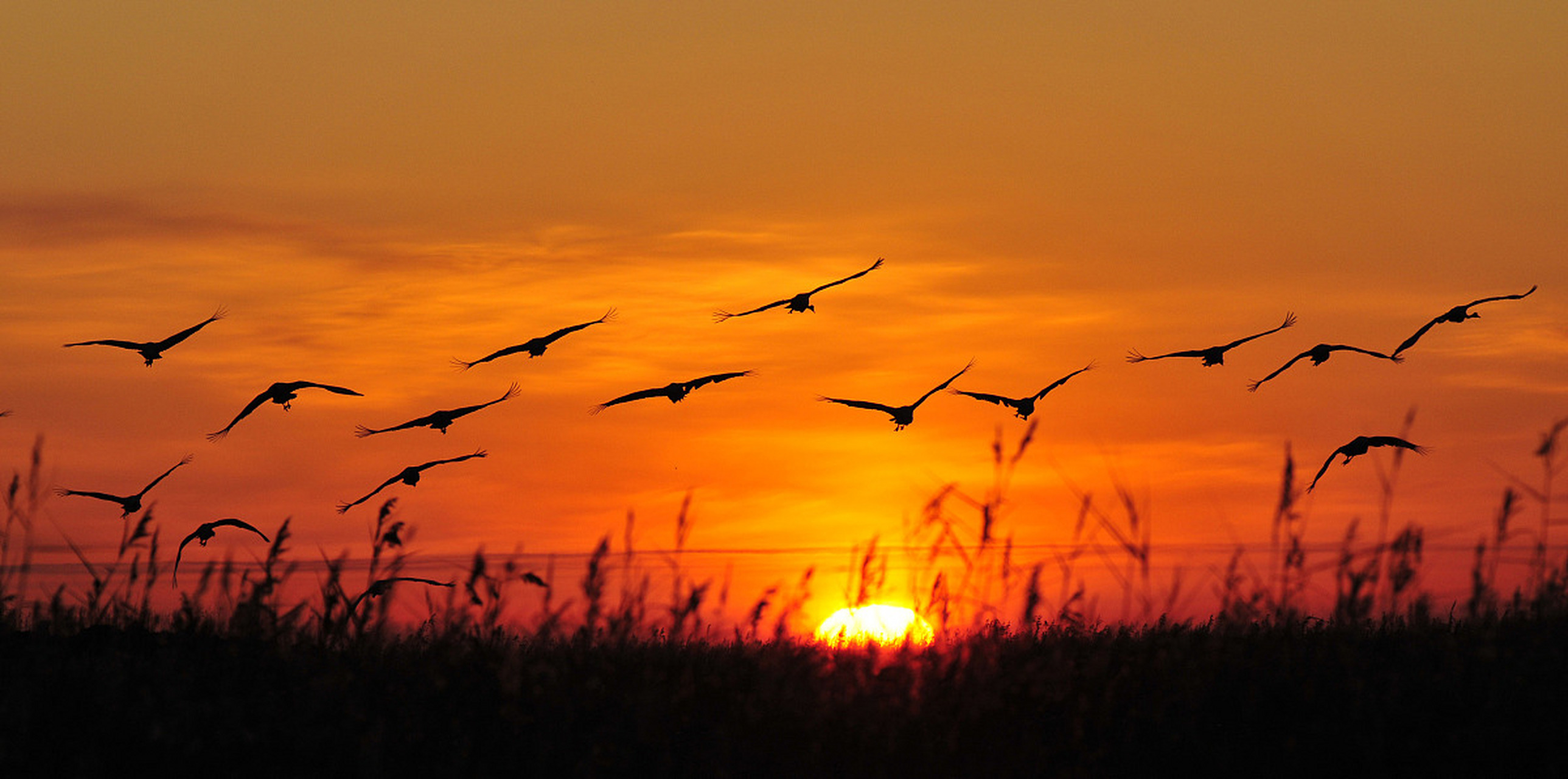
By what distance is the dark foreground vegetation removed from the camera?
17.0 ft

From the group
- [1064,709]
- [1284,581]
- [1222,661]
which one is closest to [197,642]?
[1064,709]

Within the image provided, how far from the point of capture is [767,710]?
5.79 metres

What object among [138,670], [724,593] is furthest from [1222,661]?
[138,670]

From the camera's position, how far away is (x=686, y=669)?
5.84 metres

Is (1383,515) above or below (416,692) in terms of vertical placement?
above

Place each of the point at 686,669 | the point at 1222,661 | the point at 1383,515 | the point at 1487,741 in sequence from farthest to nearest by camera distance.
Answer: the point at 1383,515, the point at 1222,661, the point at 686,669, the point at 1487,741

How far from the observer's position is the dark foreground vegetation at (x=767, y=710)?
5184 millimetres

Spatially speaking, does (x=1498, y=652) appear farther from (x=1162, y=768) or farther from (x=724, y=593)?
(x=724, y=593)

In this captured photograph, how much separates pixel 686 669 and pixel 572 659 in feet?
2.95

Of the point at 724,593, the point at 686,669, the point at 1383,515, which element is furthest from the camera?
the point at 1383,515

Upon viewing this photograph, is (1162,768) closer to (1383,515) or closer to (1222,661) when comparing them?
(1222,661)

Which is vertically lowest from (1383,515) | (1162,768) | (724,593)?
(1162,768)

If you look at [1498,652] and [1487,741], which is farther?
[1498,652]

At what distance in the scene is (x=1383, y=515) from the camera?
7.43m
